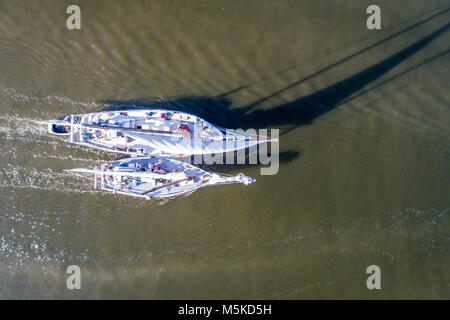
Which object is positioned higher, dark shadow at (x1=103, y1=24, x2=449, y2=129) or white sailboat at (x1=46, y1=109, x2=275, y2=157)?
dark shadow at (x1=103, y1=24, x2=449, y2=129)

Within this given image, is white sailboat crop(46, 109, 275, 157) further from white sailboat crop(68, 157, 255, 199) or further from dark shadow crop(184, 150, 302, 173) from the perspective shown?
dark shadow crop(184, 150, 302, 173)

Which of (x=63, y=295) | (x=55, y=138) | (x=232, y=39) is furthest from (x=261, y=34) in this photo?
(x=63, y=295)

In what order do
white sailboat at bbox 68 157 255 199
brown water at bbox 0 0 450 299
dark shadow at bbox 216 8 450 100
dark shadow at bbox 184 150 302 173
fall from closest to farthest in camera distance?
1. white sailboat at bbox 68 157 255 199
2. brown water at bbox 0 0 450 299
3. dark shadow at bbox 184 150 302 173
4. dark shadow at bbox 216 8 450 100

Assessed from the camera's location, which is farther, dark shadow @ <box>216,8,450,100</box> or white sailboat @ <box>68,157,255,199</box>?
dark shadow @ <box>216,8,450,100</box>

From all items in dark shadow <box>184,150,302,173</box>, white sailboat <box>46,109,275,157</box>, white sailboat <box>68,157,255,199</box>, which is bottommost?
white sailboat <box>68,157,255,199</box>

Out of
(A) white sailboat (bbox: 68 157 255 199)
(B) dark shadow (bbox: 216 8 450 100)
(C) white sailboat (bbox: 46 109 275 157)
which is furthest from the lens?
(B) dark shadow (bbox: 216 8 450 100)

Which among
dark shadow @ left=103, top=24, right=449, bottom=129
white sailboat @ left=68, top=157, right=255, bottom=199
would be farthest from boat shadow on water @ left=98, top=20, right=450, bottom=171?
white sailboat @ left=68, top=157, right=255, bottom=199

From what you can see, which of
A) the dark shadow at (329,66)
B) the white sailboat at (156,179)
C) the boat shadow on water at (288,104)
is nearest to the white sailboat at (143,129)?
the white sailboat at (156,179)
